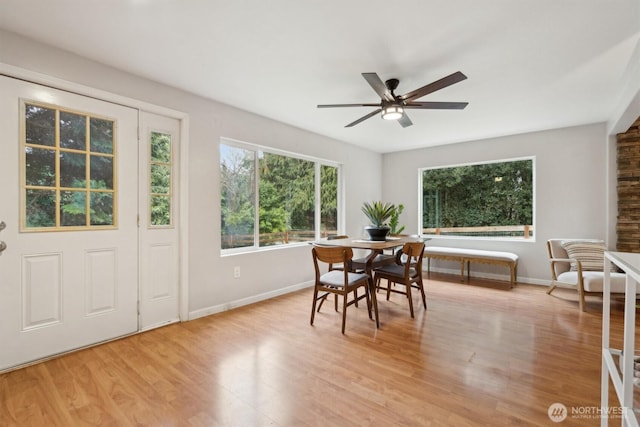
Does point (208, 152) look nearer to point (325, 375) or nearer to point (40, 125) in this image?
point (40, 125)

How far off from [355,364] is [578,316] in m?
2.77

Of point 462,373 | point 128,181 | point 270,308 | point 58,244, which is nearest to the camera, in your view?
point 462,373

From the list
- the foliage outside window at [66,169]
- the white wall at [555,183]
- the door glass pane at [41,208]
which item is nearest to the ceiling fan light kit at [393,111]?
the foliage outside window at [66,169]

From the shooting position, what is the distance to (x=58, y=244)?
2277 mm

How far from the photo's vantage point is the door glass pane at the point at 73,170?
2.31 meters

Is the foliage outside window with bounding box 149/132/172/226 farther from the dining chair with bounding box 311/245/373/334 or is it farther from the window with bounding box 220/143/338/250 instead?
the dining chair with bounding box 311/245/373/334

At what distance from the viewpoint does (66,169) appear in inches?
91.6

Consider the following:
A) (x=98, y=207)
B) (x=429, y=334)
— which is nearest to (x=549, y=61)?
(x=429, y=334)

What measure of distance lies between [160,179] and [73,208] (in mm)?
752

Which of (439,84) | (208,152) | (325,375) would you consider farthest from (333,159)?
(325,375)

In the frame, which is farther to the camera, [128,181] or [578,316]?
[578,316]

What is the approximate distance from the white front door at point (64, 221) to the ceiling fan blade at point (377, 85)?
2199mm

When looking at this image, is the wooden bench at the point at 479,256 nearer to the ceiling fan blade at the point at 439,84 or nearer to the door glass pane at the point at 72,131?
the ceiling fan blade at the point at 439,84

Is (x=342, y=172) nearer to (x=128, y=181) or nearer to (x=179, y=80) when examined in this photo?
(x=179, y=80)
